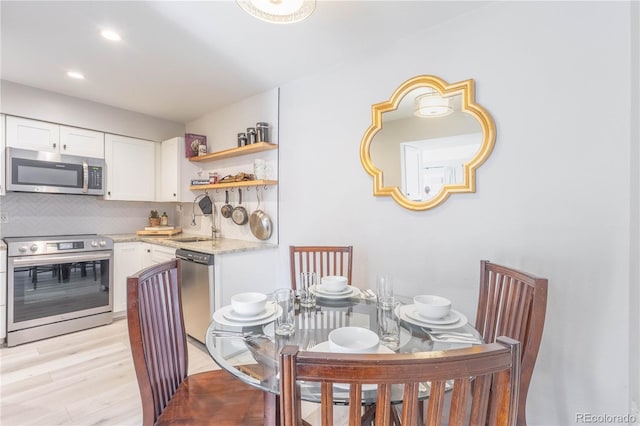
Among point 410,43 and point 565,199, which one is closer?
point 565,199

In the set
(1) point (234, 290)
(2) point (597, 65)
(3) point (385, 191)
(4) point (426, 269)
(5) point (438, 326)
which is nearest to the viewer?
(5) point (438, 326)

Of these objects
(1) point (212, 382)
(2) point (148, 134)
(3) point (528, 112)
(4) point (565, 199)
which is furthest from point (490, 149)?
(2) point (148, 134)

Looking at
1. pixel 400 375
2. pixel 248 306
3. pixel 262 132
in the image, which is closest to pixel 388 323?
pixel 248 306

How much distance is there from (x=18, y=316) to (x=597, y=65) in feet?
14.8

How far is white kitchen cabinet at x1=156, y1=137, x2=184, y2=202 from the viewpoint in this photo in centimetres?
365

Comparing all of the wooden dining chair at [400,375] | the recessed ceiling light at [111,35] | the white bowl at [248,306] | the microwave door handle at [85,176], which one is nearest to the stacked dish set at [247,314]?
the white bowl at [248,306]

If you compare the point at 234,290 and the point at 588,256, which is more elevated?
the point at 588,256

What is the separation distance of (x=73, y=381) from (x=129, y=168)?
7.76ft

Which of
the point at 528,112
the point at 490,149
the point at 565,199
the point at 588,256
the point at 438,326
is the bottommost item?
the point at 438,326

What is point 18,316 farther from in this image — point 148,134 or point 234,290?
point 148,134

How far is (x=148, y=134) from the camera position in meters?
3.78

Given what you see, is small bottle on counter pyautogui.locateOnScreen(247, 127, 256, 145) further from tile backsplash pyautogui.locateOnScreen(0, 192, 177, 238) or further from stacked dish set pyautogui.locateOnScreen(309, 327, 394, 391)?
stacked dish set pyautogui.locateOnScreen(309, 327, 394, 391)

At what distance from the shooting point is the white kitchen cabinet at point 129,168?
3.46 m
